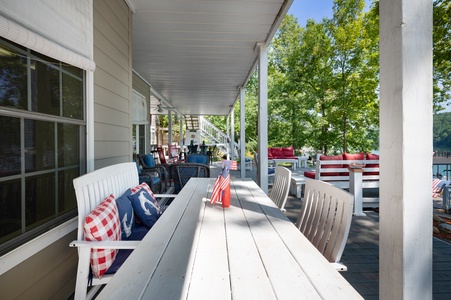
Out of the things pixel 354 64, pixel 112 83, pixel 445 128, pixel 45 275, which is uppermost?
pixel 354 64

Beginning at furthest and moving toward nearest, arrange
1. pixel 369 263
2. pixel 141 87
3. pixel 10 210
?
pixel 141 87, pixel 369 263, pixel 10 210

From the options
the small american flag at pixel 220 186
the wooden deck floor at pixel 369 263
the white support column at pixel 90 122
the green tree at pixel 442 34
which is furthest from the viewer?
the green tree at pixel 442 34

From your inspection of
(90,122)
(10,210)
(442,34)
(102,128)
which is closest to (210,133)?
(442,34)

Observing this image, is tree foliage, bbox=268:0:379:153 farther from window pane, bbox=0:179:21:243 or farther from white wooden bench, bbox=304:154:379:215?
window pane, bbox=0:179:21:243

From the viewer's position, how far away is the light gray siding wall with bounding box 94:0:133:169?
7.61 feet

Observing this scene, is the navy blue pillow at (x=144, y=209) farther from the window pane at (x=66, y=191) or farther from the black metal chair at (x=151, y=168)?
the black metal chair at (x=151, y=168)

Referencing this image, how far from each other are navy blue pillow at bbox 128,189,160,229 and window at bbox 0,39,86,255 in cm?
47

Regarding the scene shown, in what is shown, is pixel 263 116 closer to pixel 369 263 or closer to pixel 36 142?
pixel 369 263

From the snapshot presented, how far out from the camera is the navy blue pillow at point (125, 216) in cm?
184

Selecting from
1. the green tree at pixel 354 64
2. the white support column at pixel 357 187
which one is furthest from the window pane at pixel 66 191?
the green tree at pixel 354 64

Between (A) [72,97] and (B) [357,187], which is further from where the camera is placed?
(B) [357,187]

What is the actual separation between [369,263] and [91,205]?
8.44 feet

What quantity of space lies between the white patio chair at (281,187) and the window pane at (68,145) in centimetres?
171

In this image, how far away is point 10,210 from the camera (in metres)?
1.33
